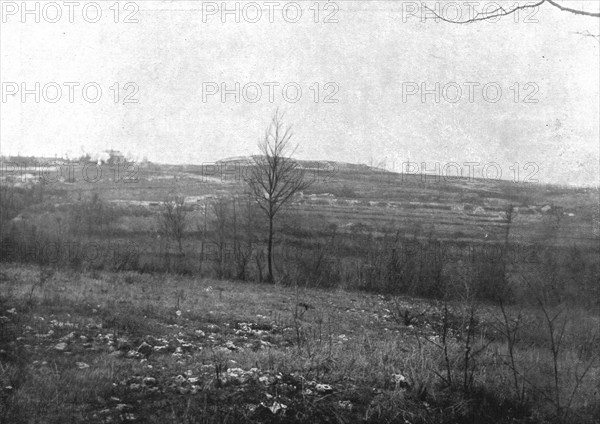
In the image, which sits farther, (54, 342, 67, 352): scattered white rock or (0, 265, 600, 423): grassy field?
(54, 342, 67, 352): scattered white rock

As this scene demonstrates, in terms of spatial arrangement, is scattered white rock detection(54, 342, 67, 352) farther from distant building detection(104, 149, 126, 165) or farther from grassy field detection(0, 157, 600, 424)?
distant building detection(104, 149, 126, 165)

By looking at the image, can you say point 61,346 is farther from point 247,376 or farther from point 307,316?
point 307,316

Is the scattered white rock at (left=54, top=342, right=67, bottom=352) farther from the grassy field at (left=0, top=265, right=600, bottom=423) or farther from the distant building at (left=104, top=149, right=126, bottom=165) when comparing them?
the distant building at (left=104, top=149, right=126, bottom=165)

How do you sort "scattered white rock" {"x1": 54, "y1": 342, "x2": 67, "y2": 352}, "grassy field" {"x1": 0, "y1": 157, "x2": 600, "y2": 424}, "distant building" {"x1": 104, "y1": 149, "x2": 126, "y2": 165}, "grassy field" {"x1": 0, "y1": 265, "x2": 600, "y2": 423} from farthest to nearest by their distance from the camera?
"distant building" {"x1": 104, "y1": 149, "x2": 126, "y2": 165} → "scattered white rock" {"x1": 54, "y1": 342, "x2": 67, "y2": 352} → "grassy field" {"x1": 0, "y1": 157, "x2": 600, "y2": 424} → "grassy field" {"x1": 0, "y1": 265, "x2": 600, "y2": 423}

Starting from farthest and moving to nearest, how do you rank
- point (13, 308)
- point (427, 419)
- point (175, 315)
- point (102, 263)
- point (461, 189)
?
point (461, 189) < point (102, 263) < point (175, 315) < point (13, 308) < point (427, 419)

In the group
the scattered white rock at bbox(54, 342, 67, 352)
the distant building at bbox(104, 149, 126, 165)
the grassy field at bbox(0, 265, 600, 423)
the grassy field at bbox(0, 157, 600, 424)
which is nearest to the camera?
the grassy field at bbox(0, 265, 600, 423)

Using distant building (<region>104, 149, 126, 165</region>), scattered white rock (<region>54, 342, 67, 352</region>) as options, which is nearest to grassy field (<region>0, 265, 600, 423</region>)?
scattered white rock (<region>54, 342, 67, 352</region>)

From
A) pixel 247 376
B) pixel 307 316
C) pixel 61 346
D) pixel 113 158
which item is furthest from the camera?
pixel 113 158

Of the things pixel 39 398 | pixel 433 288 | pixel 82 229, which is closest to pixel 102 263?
pixel 82 229

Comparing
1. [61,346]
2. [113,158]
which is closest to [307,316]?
[61,346]

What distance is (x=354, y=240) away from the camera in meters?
24.0

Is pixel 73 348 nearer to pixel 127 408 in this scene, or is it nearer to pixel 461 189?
pixel 127 408

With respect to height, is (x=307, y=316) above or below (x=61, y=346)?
below

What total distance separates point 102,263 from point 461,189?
26913 millimetres
